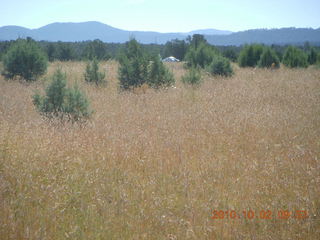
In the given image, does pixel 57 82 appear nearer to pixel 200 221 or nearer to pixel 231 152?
pixel 231 152

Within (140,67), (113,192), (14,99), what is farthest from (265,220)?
(140,67)

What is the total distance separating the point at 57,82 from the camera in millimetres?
6414

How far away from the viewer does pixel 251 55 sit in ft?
62.2

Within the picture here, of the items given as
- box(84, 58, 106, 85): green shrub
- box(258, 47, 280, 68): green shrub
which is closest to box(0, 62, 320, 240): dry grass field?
box(84, 58, 106, 85): green shrub

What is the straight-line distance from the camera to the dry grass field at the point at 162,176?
259 cm

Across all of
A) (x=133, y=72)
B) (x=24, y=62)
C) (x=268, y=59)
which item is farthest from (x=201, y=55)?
(x=24, y=62)

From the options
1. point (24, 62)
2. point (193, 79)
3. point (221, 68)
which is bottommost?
point (193, 79)

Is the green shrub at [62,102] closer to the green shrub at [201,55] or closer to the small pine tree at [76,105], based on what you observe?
the small pine tree at [76,105]

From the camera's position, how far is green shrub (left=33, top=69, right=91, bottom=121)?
598 centimetres

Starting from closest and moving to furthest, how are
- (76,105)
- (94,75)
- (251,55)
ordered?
1. (76,105)
2. (94,75)
3. (251,55)

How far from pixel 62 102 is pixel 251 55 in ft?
50.4

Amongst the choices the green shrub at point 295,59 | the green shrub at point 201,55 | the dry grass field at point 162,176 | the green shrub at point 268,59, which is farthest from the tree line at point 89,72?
the green shrub at point 201,55
